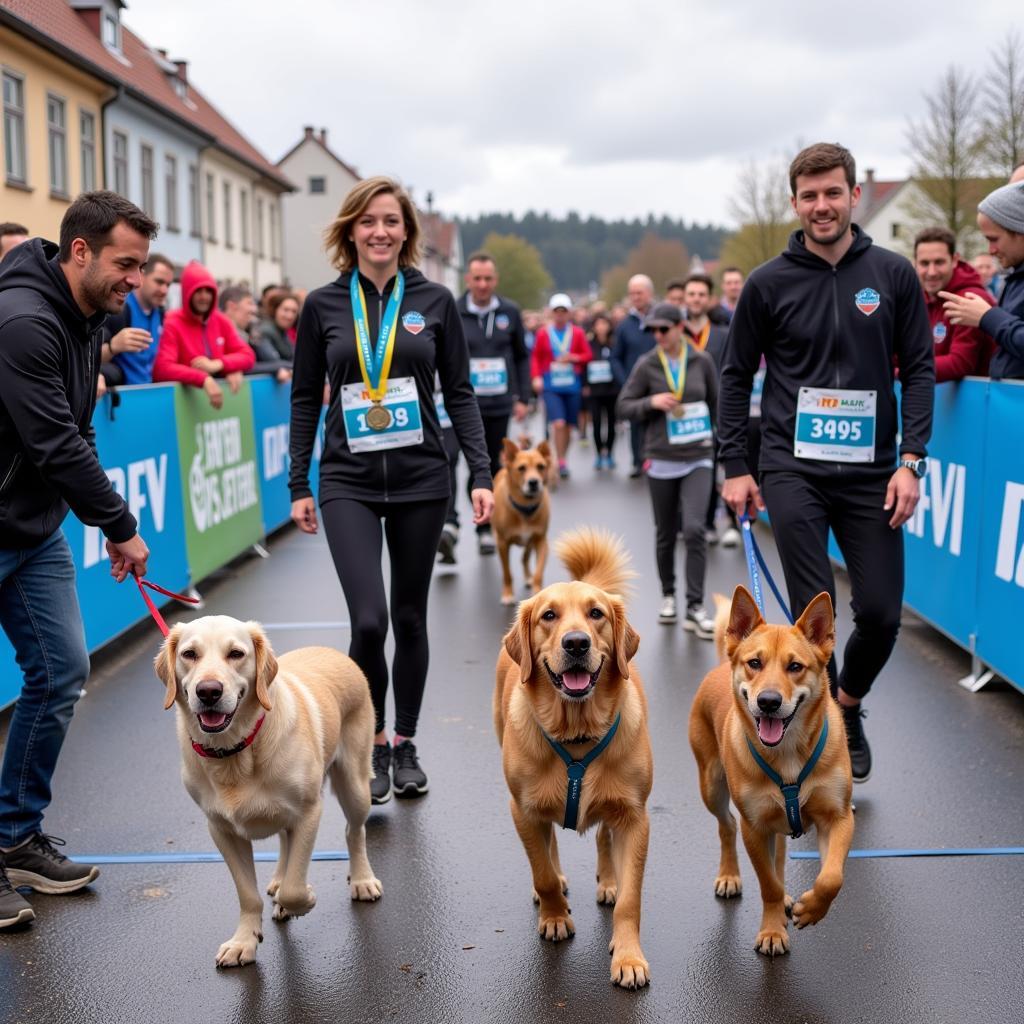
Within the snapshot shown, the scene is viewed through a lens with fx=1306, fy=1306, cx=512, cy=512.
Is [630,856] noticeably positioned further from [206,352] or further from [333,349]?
[206,352]

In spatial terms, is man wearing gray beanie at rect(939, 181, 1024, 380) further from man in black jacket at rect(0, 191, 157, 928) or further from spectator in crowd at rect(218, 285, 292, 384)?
spectator in crowd at rect(218, 285, 292, 384)

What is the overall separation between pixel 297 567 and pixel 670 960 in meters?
8.29

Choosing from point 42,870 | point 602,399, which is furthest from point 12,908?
point 602,399

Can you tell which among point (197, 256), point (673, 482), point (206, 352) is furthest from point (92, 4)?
point (673, 482)

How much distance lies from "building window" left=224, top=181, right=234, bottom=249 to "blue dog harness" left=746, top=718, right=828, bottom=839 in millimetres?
47252

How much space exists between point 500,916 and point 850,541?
82.0 inches

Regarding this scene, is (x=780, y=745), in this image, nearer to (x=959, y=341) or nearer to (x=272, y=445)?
(x=959, y=341)

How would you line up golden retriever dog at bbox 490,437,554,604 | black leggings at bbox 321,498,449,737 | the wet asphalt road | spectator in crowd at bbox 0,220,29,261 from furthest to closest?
1. golden retriever dog at bbox 490,437,554,604
2. spectator in crowd at bbox 0,220,29,261
3. black leggings at bbox 321,498,449,737
4. the wet asphalt road

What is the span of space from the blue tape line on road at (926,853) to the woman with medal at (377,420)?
1766mm

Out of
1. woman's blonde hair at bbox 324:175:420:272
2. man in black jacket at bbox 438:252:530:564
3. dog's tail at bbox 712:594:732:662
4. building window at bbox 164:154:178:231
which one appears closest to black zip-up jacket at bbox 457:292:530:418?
man in black jacket at bbox 438:252:530:564

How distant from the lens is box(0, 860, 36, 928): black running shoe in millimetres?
4355

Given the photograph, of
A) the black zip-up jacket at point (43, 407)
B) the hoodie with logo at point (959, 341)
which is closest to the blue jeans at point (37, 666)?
the black zip-up jacket at point (43, 407)

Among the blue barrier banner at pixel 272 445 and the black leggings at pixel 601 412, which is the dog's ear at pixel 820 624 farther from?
the black leggings at pixel 601 412

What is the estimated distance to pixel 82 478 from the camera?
4266 millimetres
